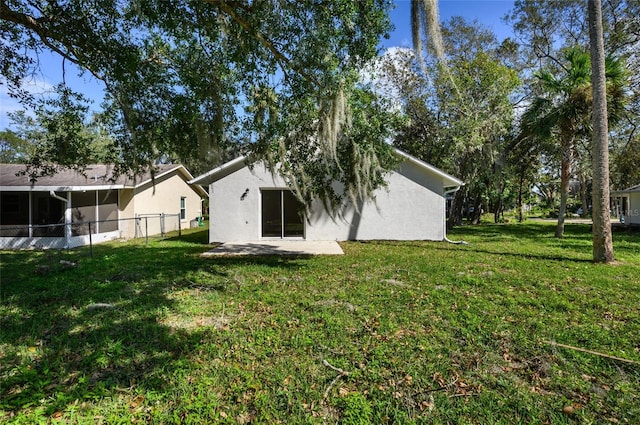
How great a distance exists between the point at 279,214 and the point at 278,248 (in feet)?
6.82

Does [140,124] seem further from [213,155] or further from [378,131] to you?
[378,131]

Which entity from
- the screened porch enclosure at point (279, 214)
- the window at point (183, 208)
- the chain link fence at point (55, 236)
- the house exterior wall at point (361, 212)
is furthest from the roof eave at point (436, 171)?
the window at point (183, 208)

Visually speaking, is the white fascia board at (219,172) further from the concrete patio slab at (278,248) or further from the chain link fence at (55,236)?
the concrete patio slab at (278,248)

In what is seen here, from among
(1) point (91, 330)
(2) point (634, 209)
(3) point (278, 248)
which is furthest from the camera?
(2) point (634, 209)

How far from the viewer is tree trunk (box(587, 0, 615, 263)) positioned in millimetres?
7238

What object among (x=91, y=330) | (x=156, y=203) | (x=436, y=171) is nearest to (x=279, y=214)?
(x=436, y=171)

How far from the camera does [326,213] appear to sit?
11.8 metres

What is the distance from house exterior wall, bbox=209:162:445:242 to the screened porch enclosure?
0.34m

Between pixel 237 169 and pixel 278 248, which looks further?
pixel 237 169

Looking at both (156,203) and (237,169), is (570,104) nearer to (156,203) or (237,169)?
(237,169)

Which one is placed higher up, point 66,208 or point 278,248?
point 66,208

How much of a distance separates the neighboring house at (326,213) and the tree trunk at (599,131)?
14.0ft

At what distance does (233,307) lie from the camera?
15.5 ft

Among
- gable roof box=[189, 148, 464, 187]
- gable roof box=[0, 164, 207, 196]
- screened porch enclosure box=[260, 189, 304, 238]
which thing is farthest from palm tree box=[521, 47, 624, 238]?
gable roof box=[0, 164, 207, 196]
